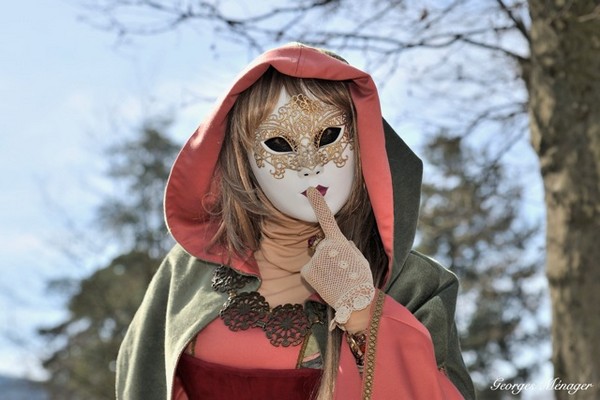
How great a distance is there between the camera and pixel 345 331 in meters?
2.60

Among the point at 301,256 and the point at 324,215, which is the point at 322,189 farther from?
the point at 301,256

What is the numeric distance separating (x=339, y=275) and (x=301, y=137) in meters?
0.42

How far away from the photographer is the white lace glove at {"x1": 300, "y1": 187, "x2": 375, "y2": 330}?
98.7 inches

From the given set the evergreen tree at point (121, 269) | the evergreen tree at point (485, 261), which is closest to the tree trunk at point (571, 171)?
the evergreen tree at point (485, 261)

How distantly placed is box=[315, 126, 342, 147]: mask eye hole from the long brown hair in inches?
2.1

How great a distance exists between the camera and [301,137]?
2680 mm

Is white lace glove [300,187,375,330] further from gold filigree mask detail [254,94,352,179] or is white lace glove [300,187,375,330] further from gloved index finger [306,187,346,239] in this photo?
gold filigree mask detail [254,94,352,179]

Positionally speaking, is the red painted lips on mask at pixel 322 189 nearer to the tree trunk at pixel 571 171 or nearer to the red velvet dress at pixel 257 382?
the red velvet dress at pixel 257 382

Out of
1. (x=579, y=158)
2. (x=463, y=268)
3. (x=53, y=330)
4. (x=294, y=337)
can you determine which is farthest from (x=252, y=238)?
(x=53, y=330)

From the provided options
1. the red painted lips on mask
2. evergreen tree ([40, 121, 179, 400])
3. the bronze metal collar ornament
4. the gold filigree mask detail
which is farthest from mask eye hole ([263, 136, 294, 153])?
evergreen tree ([40, 121, 179, 400])

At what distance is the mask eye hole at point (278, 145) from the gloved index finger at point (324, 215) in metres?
0.14

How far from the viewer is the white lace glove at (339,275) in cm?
251

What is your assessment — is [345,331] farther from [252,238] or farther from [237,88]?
[237,88]

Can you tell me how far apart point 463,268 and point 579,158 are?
30.8 feet
